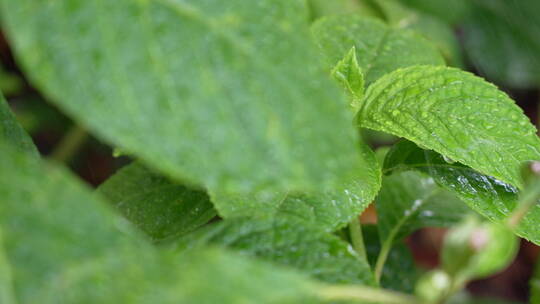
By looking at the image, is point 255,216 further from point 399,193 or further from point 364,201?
point 399,193

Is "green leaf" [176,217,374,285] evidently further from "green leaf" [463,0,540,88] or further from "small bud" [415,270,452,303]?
"green leaf" [463,0,540,88]

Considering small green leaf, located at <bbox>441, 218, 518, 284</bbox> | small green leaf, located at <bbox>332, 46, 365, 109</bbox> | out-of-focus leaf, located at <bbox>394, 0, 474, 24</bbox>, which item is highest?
small green leaf, located at <bbox>441, 218, 518, 284</bbox>

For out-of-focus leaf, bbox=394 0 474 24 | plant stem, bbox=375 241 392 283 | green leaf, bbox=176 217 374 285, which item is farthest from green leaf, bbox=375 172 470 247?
out-of-focus leaf, bbox=394 0 474 24

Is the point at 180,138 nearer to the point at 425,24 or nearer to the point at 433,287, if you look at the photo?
the point at 433,287

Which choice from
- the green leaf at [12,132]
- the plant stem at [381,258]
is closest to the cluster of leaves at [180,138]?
Answer: the green leaf at [12,132]

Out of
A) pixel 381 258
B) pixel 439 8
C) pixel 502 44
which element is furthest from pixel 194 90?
pixel 502 44

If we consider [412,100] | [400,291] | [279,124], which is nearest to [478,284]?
[400,291]
